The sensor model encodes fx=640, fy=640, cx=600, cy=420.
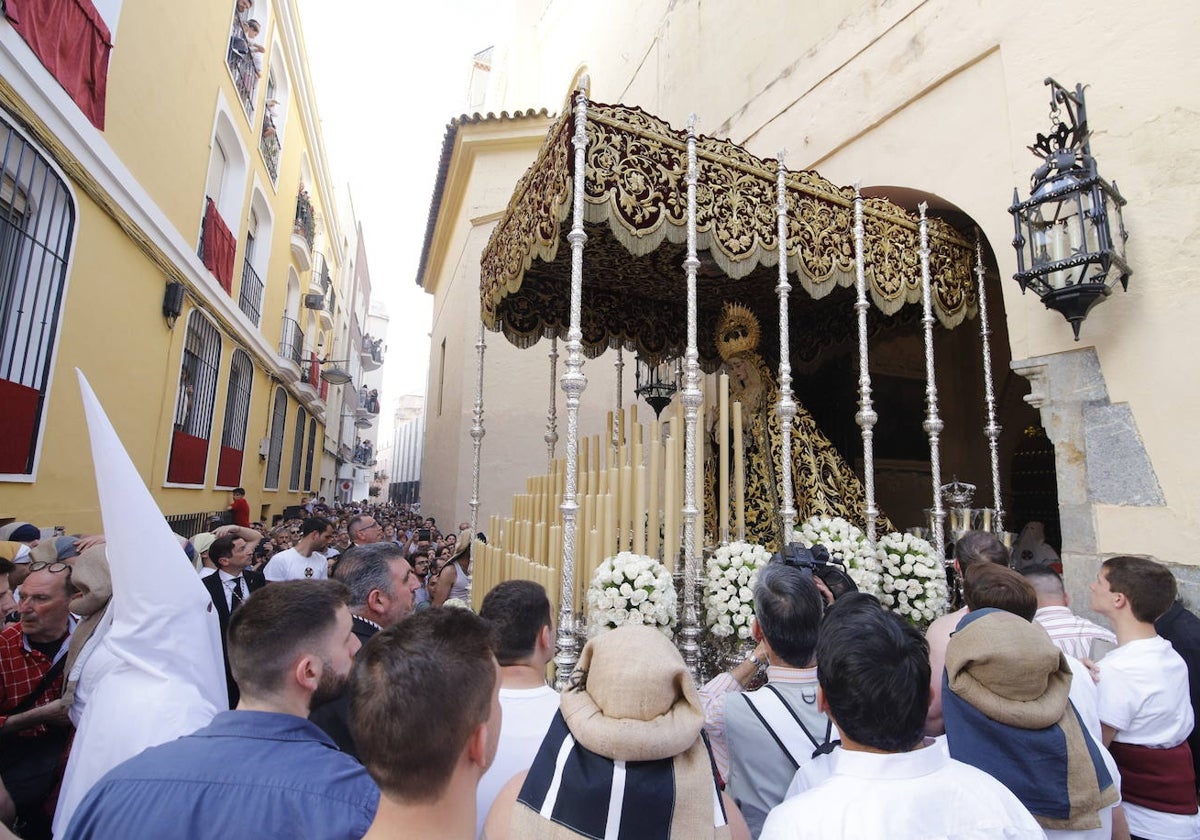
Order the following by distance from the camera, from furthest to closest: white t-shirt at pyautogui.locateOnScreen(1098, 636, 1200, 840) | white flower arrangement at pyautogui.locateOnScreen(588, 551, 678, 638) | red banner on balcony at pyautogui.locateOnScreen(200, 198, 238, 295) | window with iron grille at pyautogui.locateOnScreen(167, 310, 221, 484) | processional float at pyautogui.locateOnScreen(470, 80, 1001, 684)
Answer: red banner on balcony at pyautogui.locateOnScreen(200, 198, 238, 295)
window with iron grille at pyautogui.locateOnScreen(167, 310, 221, 484)
processional float at pyautogui.locateOnScreen(470, 80, 1001, 684)
white flower arrangement at pyautogui.locateOnScreen(588, 551, 678, 638)
white t-shirt at pyautogui.locateOnScreen(1098, 636, 1200, 840)

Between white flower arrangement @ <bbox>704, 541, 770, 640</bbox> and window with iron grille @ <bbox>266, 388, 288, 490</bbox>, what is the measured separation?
12.3 m

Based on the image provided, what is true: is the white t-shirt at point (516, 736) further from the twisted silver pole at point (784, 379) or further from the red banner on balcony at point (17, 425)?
the red banner on balcony at point (17, 425)

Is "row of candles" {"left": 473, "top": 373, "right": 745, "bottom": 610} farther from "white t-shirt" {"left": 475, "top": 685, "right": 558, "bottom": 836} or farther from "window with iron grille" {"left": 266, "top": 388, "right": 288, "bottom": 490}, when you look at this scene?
"window with iron grille" {"left": 266, "top": 388, "right": 288, "bottom": 490}

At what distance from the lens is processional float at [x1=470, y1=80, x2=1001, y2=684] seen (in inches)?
133

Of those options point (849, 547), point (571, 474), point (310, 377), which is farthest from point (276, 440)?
point (849, 547)

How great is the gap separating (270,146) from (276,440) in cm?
611

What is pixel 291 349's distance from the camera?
46.3 ft

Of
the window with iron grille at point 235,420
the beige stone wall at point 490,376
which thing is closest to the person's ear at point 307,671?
the beige stone wall at point 490,376

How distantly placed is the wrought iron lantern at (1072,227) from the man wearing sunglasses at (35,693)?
493 centimetres

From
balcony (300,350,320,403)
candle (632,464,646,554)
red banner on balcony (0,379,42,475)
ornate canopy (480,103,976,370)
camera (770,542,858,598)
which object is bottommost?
camera (770,542,858,598)

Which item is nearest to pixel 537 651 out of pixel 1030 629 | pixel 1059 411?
pixel 1030 629

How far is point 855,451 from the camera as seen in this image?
704cm

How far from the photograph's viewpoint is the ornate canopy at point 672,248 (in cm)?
363

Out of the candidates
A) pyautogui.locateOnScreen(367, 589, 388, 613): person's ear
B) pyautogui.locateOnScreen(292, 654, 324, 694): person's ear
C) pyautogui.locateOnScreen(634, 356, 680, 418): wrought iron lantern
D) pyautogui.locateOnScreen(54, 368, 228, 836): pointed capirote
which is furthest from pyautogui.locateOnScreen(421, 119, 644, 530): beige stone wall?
pyautogui.locateOnScreen(292, 654, 324, 694): person's ear
